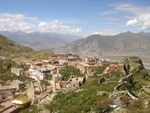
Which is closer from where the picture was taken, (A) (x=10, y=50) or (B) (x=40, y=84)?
(B) (x=40, y=84)

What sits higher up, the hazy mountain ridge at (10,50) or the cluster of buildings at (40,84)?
the hazy mountain ridge at (10,50)

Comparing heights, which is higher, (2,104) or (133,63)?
(133,63)

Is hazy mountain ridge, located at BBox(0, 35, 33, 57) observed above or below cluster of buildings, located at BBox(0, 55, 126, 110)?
above

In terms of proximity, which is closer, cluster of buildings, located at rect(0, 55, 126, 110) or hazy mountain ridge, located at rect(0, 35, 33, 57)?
cluster of buildings, located at rect(0, 55, 126, 110)

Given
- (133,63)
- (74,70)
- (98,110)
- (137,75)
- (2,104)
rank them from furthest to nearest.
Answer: (74,70), (133,63), (137,75), (2,104), (98,110)

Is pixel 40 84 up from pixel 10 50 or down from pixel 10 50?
down

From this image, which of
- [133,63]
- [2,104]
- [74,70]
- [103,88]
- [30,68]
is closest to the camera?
[103,88]

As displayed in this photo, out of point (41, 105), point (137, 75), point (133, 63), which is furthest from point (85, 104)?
point (133, 63)

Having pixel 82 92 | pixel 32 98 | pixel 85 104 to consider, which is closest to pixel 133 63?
pixel 32 98

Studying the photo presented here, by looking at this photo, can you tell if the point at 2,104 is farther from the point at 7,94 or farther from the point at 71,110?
the point at 71,110

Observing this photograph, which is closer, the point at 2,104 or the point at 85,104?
the point at 85,104

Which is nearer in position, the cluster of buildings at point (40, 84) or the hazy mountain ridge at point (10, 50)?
the cluster of buildings at point (40, 84)
